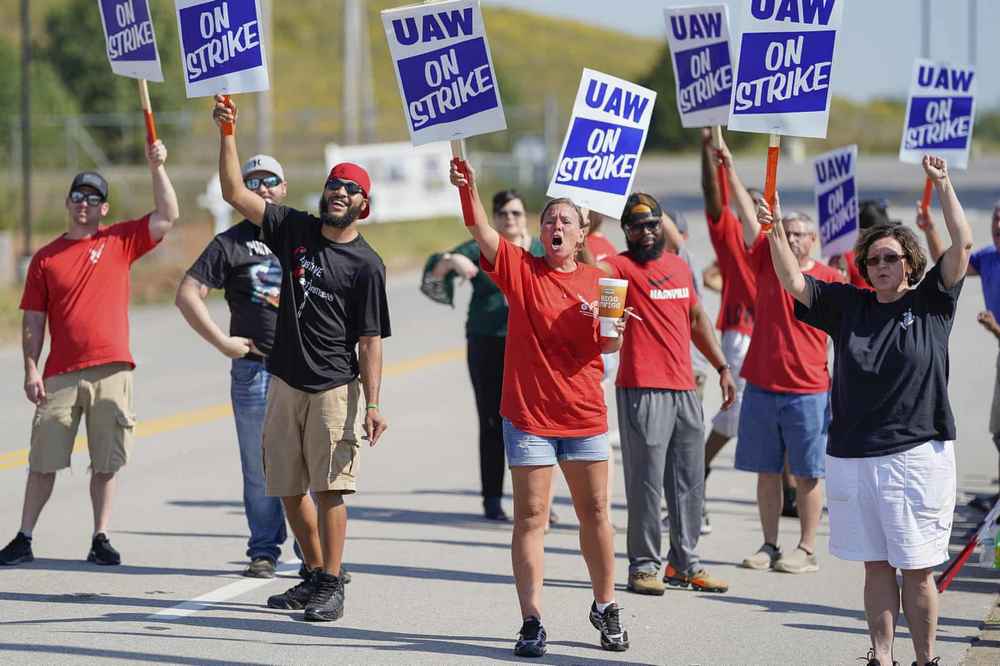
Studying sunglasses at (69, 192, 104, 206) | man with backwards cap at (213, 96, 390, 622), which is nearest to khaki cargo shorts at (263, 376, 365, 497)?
man with backwards cap at (213, 96, 390, 622)

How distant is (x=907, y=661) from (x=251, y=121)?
55198 millimetres

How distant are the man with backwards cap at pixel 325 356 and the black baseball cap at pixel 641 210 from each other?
4.60 feet

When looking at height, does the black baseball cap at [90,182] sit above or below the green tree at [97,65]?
below

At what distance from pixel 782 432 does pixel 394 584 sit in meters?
2.38

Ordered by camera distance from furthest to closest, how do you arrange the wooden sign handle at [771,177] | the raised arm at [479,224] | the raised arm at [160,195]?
the raised arm at [160,195], the raised arm at [479,224], the wooden sign handle at [771,177]

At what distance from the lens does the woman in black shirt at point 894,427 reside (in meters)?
5.95

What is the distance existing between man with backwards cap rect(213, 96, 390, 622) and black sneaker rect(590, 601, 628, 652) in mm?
1343

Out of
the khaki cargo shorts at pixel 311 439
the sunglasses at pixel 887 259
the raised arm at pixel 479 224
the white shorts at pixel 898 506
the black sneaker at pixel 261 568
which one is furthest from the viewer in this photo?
the black sneaker at pixel 261 568

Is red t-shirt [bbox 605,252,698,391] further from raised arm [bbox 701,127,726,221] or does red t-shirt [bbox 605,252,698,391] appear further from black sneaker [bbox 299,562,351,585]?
black sneaker [bbox 299,562,351,585]

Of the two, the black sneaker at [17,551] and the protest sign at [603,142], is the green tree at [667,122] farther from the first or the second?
the black sneaker at [17,551]

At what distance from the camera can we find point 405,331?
18.8 m

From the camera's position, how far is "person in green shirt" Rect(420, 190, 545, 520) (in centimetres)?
910

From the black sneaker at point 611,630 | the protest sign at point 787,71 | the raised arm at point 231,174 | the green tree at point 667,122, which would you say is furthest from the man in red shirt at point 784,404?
the green tree at point 667,122

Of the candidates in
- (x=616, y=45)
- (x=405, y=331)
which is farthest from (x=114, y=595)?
(x=616, y=45)
